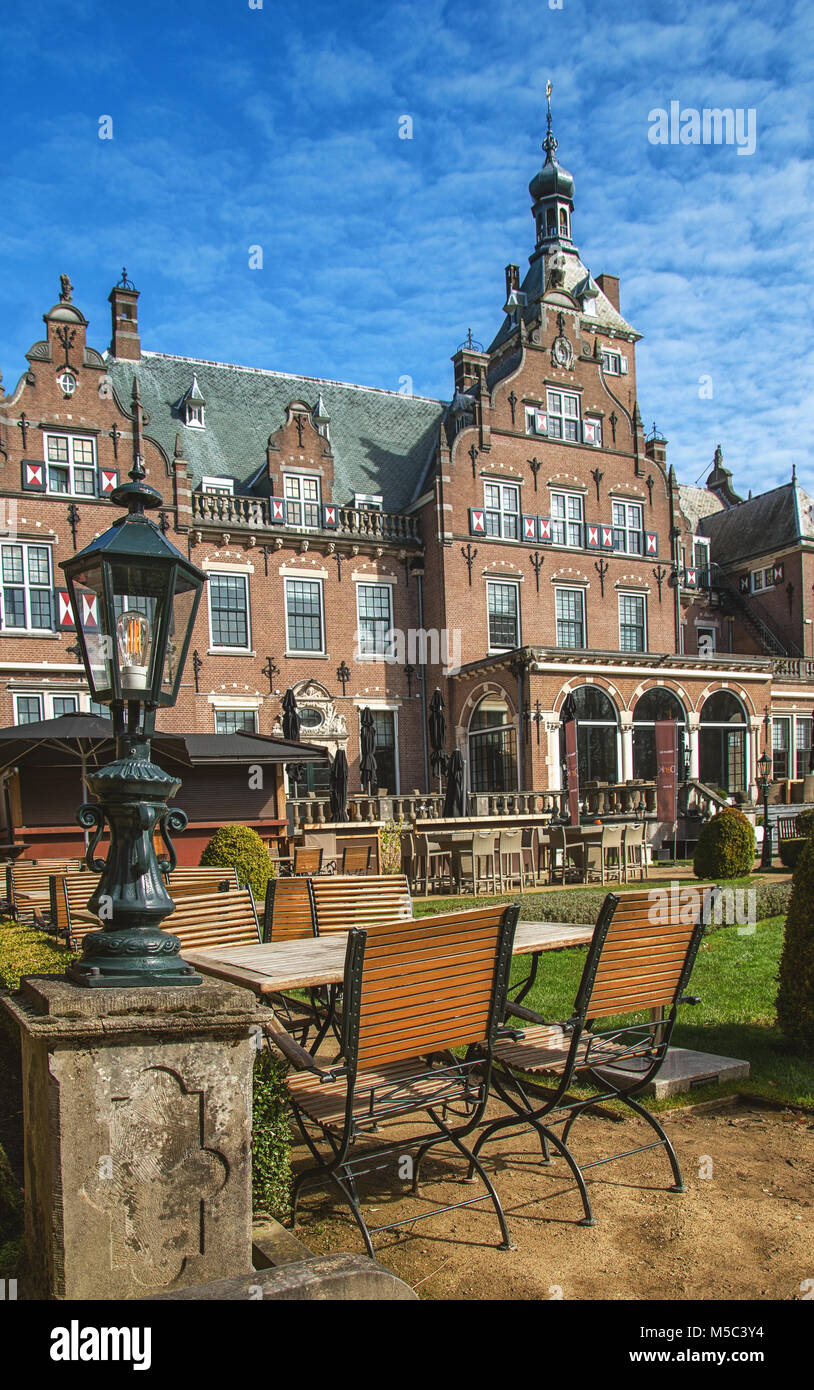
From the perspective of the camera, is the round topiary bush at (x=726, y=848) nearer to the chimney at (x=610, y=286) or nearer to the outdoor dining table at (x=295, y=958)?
the outdoor dining table at (x=295, y=958)

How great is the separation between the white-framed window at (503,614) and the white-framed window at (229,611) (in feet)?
23.7

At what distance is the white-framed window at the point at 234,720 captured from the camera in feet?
82.7

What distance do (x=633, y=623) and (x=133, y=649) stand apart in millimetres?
28801

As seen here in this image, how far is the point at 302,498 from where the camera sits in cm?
2686

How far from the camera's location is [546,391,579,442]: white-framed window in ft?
99.0

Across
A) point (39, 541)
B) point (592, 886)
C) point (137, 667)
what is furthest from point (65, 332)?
point (137, 667)

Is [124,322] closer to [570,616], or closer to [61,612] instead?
[61,612]

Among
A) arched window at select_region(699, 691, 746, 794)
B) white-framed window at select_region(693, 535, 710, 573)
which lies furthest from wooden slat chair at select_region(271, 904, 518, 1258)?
white-framed window at select_region(693, 535, 710, 573)

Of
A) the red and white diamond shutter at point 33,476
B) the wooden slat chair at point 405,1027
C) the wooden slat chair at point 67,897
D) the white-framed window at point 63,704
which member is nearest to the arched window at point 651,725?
the white-framed window at point 63,704

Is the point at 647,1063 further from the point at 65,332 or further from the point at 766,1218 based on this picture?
the point at 65,332

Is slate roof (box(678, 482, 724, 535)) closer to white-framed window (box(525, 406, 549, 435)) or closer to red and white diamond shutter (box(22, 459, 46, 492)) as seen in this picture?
white-framed window (box(525, 406, 549, 435))

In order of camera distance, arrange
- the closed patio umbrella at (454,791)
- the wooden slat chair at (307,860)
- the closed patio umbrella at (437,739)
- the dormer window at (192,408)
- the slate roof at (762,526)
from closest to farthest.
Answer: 1. the wooden slat chair at (307,860)
2. the closed patio umbrella at (454,791)
3. the closed patio umbrella at (437,739)
4. the dormer window at (192,408)
5. the slate roof at (762,526)

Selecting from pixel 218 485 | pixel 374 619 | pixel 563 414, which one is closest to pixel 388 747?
pixel 374 619
